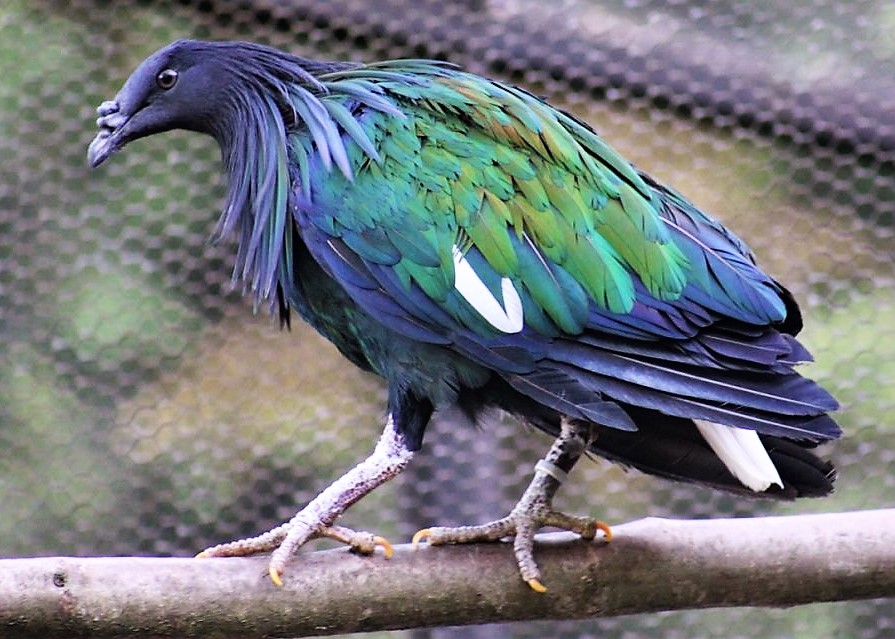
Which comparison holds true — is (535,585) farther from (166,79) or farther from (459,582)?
(166,79)

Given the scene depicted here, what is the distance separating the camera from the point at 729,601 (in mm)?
1557

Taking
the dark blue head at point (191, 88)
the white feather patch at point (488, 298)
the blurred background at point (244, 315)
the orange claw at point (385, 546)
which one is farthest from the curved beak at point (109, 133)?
the blurred background at point (244, 315)

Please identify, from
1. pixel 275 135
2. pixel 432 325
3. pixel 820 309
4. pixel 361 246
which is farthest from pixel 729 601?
pixel 820 309

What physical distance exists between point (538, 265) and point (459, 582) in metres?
0.35

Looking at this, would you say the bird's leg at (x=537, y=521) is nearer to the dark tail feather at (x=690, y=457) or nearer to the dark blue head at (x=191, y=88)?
the dark tail feather at (x=690, y=457)

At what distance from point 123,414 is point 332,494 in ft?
4.01

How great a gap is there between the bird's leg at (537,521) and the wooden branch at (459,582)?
0.02 m

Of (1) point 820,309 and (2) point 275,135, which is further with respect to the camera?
(1) point 820,309

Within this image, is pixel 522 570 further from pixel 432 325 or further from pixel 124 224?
pixel 124 224

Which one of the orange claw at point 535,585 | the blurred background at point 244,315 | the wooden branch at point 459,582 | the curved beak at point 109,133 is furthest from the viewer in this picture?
the blurred background at point 244,315

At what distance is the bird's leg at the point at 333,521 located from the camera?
145 cm

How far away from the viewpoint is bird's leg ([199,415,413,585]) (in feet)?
4.76

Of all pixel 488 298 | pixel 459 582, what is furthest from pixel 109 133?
pixel 459 582

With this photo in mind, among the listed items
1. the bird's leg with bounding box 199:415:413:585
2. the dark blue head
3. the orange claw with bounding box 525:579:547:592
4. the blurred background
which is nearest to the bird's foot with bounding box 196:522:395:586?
the bird's leg with bounding box 199:415:413:585
